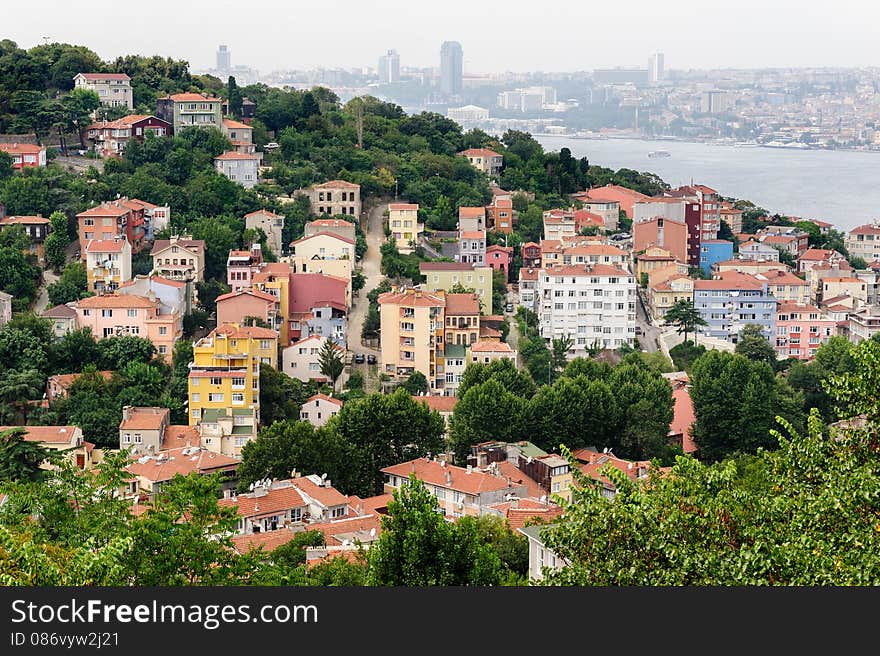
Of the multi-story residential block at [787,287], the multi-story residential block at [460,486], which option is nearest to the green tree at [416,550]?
the multi-story residential block at [460,486]

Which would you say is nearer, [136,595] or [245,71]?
[136,595]

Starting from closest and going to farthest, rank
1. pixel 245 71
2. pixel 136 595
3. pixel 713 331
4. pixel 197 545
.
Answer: pixel 136 595
pixel 197 545
pixel 713 331
pixel 245 71

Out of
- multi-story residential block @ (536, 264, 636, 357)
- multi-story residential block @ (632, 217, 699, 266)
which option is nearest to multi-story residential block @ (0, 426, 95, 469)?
multi-story residential block @ (536, 264, 636, 357)

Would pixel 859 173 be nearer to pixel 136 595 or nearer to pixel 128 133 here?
pixel 128 133

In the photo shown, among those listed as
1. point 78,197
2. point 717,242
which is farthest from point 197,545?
point 717,242

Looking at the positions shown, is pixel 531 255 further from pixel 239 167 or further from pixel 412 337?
pixel 412 337

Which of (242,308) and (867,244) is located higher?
(242,308)

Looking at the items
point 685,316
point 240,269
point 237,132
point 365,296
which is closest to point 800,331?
point 685,316
